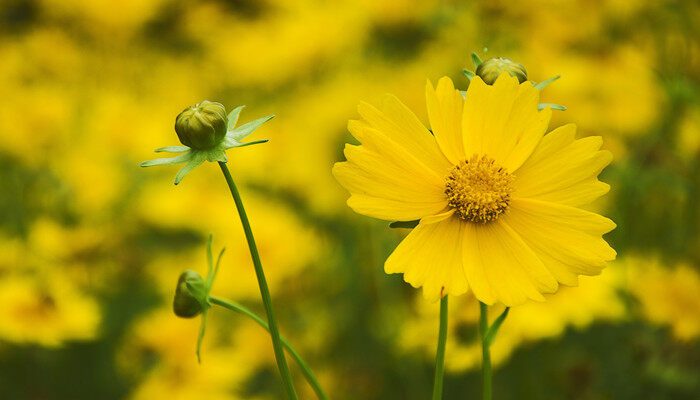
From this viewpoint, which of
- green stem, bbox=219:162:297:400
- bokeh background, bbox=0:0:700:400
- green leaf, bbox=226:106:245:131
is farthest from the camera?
bokeh background, bbox=0:0:700:400

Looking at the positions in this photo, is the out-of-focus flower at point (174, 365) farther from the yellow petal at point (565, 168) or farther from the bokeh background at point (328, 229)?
the yellow petal at point (565, 168)

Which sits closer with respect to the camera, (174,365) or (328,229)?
(174,365)

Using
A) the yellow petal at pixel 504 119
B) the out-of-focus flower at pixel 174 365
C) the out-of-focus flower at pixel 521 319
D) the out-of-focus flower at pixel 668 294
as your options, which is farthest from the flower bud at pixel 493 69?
the out-of-focus flower at pixel 174 365

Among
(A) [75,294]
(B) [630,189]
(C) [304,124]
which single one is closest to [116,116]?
(C) [304,124]

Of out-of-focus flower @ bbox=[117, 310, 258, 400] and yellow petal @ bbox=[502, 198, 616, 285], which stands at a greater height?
out-of-focus flower @ bbox=[117, 310, 258, 400]

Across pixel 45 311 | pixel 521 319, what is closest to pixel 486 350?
pixel 521 319

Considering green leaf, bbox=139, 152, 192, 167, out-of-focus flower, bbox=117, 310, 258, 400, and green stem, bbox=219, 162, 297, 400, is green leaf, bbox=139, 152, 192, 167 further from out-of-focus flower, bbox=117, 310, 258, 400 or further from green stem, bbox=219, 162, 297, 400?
out-of-focus flower, bbox=117, 310, 258, 400

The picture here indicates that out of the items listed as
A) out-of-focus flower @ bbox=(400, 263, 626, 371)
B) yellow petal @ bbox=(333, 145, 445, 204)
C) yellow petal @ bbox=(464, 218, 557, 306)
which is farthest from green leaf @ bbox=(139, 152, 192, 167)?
out-of-focus flower @ bbox=(400, 263, 626, 371)

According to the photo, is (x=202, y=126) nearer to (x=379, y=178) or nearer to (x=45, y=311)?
(x=379, y=178)
